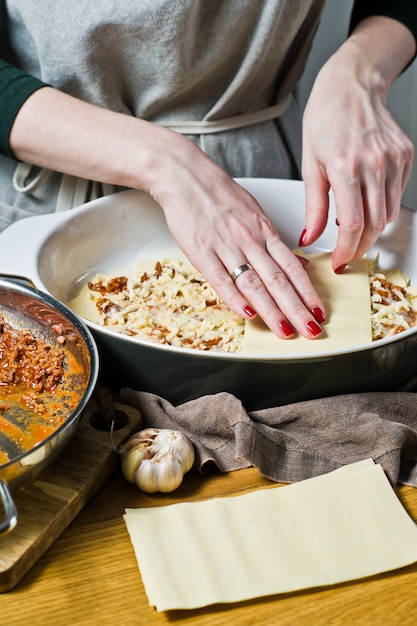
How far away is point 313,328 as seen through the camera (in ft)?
3.27

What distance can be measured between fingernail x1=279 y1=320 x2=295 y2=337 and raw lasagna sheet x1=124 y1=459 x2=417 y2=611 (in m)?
0.20

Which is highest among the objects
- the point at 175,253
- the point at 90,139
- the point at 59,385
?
the point at 90,139

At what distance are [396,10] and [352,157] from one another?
0.44 metres

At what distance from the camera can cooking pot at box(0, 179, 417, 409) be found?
887 millimetres

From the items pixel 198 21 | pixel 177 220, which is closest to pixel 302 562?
pixel 177 220

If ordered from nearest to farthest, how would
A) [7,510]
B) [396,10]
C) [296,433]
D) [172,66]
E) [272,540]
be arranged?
1. [7,510]
2. [272,540]
3. [296,433]
4. [172,66]
5. [396,10]

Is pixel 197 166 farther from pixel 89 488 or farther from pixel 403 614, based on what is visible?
pixel 403 614

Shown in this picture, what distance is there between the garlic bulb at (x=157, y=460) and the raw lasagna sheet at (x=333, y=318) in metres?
0.17

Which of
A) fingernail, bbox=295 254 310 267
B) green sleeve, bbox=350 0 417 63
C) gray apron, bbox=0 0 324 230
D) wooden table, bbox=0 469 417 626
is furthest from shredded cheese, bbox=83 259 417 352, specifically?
green sleeve, bbox=350 0 417 63

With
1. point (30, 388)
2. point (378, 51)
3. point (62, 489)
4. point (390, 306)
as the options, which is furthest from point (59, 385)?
point (378, 51)

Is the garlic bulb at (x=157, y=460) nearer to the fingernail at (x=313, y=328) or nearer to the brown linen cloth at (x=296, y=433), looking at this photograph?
the brown linen cloth at (x=296, y=433)

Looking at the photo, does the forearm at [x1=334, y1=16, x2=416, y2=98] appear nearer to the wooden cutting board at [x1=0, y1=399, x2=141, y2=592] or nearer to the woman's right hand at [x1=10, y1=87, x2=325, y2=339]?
the woman's right hand at [x1=10, y1=87, x2=325, y2=339]

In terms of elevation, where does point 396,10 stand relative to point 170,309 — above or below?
above

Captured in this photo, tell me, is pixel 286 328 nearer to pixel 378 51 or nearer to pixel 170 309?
pixel 170 309
